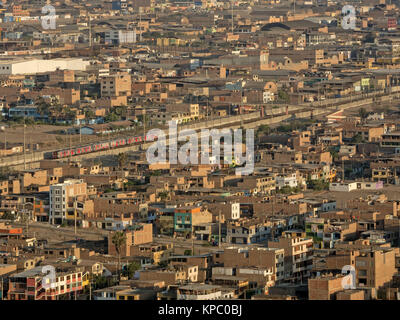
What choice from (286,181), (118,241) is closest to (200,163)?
(286,181)

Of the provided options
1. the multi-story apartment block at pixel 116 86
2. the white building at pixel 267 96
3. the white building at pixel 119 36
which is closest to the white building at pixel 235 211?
the white building at pixel 267 96

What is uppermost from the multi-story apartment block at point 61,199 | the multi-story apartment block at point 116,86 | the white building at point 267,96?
the multi-story apartment block at point 61,199

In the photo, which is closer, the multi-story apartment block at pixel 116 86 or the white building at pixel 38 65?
the multi-story apartment block at pixel 116 86

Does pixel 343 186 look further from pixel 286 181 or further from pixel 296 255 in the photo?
pixel 296 255

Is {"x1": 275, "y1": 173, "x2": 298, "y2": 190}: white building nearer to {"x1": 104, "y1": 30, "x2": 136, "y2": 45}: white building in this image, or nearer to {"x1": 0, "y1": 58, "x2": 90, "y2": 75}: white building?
{"x1": 0, "y1": 58, "x2": 90, "y2": 75}: white building

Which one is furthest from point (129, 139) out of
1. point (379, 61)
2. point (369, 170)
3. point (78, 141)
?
point (379, 61)

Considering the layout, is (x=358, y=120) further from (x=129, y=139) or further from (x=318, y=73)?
(x=318, y=73)

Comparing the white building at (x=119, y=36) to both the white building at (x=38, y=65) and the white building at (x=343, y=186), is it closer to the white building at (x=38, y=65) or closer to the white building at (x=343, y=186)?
the white building at (x=38, y=65)
